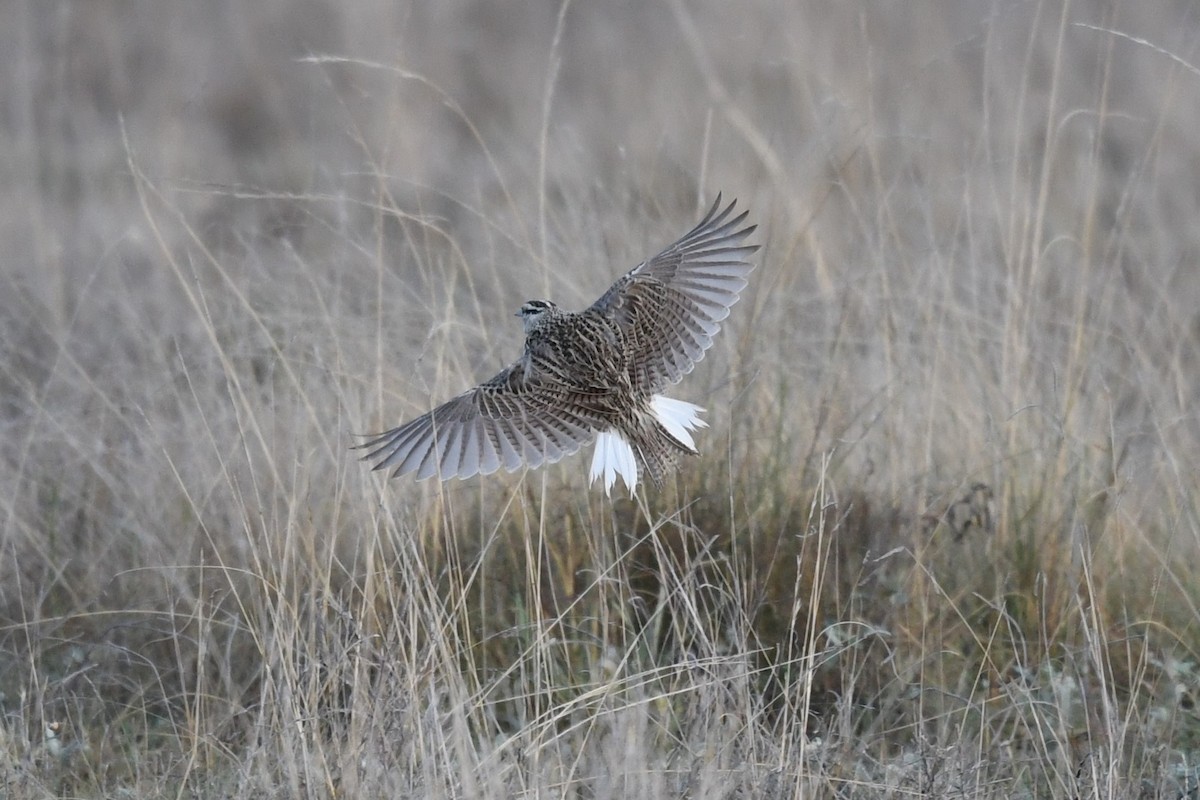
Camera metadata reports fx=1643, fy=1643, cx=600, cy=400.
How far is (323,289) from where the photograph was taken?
207 inches

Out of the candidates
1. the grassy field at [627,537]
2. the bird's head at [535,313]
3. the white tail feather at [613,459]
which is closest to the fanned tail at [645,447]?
the white tail feather at [613,459]

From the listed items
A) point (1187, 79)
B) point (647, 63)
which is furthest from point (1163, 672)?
point (647, 63)

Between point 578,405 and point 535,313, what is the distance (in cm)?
26

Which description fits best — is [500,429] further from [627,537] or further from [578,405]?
[627,537]

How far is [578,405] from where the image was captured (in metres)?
3.71

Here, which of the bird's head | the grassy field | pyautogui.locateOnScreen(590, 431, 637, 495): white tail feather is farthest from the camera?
the bird's head

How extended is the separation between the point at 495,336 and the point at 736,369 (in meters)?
0.86

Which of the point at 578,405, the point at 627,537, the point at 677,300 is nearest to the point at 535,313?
the point at 578,405

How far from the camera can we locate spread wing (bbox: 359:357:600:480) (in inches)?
141

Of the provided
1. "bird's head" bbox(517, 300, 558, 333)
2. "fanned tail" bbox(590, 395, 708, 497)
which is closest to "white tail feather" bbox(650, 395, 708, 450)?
"fanned tail" bbox(590, 395, 708, 497)

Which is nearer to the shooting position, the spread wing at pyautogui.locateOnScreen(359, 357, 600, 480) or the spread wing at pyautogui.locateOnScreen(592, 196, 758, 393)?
the spread wing at pyautogui.locateOnScreen(359, 357, 600, 480)

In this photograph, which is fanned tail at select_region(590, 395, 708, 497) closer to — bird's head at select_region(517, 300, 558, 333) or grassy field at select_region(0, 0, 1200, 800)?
grassy field at select_region(0, 0, 1200, 800)

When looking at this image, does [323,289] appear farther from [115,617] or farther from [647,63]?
[647,63]

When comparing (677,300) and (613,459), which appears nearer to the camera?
(613,459)
